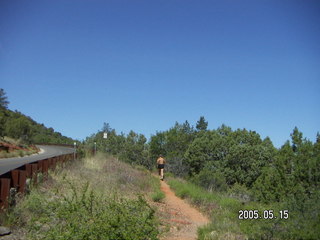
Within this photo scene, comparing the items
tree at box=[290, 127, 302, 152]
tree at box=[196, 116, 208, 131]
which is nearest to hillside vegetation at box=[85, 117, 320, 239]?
tree at box=[290, 127, 302, 152]

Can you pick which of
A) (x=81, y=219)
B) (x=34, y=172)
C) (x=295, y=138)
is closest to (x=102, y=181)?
(x=34, y=172)

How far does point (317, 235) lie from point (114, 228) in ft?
10.1

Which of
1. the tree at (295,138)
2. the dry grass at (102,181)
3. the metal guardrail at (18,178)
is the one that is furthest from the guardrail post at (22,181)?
the tree at (295,138)

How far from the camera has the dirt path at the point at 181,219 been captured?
8.47 meters

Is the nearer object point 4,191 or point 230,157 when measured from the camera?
point 4,191

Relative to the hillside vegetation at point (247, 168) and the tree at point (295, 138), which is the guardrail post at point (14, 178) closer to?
the hillside vegetation at point (247, 168)

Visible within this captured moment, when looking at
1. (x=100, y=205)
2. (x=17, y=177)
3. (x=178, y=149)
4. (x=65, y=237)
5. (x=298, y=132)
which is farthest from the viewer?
(x=178, y=149)

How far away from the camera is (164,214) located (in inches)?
419

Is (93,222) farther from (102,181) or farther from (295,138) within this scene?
(295,138)

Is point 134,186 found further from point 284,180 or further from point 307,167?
point 284,180

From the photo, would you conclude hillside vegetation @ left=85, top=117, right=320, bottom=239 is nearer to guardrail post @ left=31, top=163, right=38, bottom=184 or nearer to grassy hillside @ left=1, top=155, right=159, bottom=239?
grassy hillside @ left=1, top=155, right=159, bottom=239

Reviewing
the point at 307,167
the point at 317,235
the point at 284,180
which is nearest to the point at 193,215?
the point at 317,235

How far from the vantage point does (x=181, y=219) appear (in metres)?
10.6

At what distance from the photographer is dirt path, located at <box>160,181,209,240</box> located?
847 centimetres
